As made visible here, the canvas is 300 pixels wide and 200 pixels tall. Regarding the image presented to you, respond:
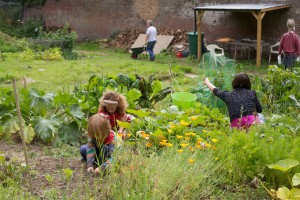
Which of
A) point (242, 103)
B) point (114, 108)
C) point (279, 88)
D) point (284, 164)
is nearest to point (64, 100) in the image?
point (114, 108)

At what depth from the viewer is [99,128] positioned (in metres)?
4.89

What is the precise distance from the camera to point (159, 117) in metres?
5.77

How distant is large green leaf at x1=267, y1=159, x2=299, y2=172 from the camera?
4.10 m

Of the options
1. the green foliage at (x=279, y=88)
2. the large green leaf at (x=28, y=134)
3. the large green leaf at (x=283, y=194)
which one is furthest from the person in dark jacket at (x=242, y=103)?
the large green leaf at (x=28, y=134)

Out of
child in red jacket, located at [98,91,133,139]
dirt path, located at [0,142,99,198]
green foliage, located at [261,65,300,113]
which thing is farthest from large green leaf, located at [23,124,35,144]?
green foliage, located at [261,65,300,113]

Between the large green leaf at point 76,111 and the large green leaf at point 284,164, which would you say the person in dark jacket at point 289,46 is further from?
the large green leaf at point 284,164

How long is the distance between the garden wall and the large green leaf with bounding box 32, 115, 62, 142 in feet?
39.9

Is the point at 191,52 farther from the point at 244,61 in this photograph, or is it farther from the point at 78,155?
the point at 78,155

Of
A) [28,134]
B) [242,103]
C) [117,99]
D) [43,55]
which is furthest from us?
[43,55]

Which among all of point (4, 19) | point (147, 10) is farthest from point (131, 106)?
point (4, 19)

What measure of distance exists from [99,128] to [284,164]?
191cm

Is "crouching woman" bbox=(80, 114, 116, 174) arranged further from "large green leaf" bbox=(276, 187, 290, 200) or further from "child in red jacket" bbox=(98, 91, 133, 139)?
"large green leaf" bbox=(276, 187, 290, 200)

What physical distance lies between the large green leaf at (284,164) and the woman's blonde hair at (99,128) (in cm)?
176

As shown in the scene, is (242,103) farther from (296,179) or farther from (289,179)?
(296,179)
